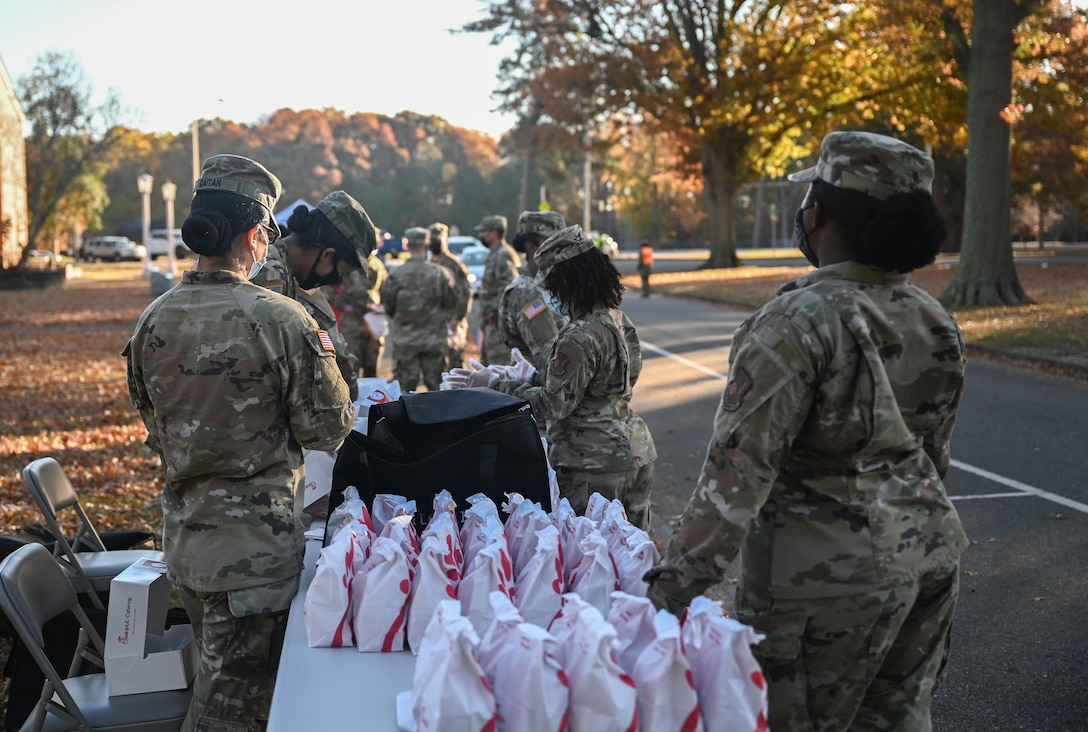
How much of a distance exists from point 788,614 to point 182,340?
1.88 metres

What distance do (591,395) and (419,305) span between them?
6.21 meters

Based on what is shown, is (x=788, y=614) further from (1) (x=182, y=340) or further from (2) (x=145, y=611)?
(2) (x=145, y=611)

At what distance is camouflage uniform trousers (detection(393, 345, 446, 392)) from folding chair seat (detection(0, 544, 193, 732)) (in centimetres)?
659

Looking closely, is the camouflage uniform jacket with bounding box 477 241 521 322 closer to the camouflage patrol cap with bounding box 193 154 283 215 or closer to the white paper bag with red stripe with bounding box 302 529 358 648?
the camouflage patrol cap with bounding box 193 154 283 215

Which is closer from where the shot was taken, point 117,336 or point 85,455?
point 85,455

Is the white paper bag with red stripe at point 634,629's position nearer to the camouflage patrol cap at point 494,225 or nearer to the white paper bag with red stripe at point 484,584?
the white paper bag with red stripe at point 484,584

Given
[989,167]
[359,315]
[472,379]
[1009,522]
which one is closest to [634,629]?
[472,379]

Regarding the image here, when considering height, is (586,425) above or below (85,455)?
above

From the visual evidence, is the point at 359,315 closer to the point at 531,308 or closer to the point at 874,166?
the point at 531,308

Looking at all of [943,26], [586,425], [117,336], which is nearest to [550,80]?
[943,26]

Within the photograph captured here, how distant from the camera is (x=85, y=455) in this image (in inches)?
A: 368

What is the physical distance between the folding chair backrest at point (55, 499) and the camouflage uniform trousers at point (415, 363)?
5.28m

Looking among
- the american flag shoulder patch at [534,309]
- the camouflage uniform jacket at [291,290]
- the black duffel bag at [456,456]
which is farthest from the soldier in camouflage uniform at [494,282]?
the black duffel bag at [456,456]

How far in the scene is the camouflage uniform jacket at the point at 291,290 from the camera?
4262 millimetres
